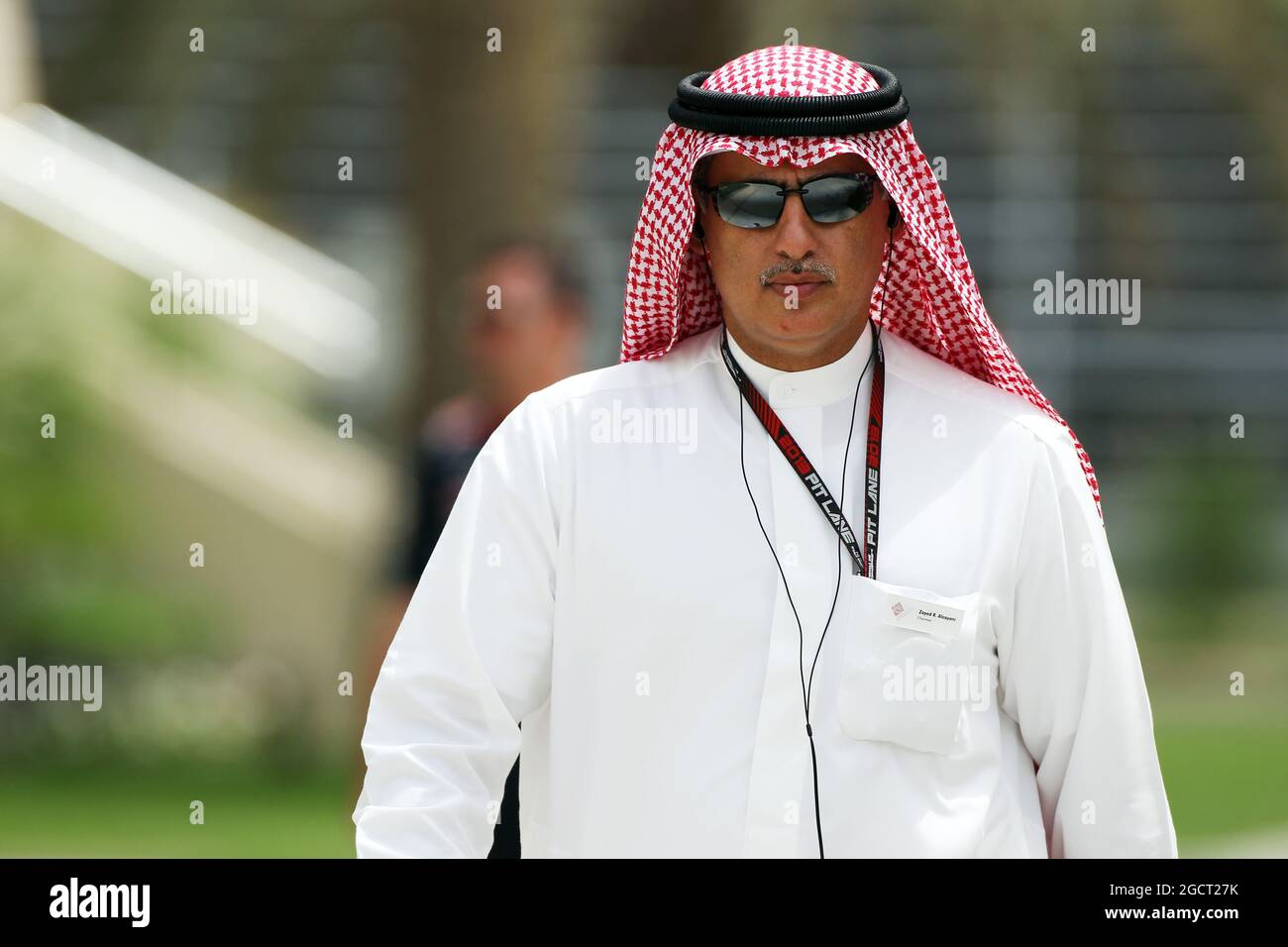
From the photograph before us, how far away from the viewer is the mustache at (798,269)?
2578 millimetres

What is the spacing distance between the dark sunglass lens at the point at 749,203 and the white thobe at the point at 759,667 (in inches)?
13.2

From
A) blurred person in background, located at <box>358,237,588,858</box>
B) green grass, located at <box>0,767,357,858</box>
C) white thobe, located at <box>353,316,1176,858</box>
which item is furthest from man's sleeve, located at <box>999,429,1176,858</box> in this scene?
green grass, located at <box>0,767,357,858</box>

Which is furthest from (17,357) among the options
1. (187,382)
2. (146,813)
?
(146,813)

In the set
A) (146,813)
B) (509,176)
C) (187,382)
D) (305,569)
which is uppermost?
(509,176)

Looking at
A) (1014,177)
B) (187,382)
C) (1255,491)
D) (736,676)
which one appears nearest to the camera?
(736,676)

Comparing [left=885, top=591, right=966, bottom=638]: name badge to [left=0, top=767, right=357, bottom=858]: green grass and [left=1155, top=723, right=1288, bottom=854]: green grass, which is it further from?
[left=1155, top=723, right=1288, bottom=854]: green grass

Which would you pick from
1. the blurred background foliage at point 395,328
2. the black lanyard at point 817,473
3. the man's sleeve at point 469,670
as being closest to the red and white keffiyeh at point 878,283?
the black lanyard at point 817,473

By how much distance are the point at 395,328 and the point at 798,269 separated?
8669 millimetres

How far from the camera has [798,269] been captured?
258cm

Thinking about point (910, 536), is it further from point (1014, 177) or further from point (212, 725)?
point (1014, 177)

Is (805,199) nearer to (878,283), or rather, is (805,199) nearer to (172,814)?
(878,283)

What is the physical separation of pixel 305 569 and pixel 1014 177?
6288 millimetres

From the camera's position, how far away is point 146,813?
7645 mm

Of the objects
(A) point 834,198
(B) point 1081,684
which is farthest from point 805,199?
(B) point 1081,684
